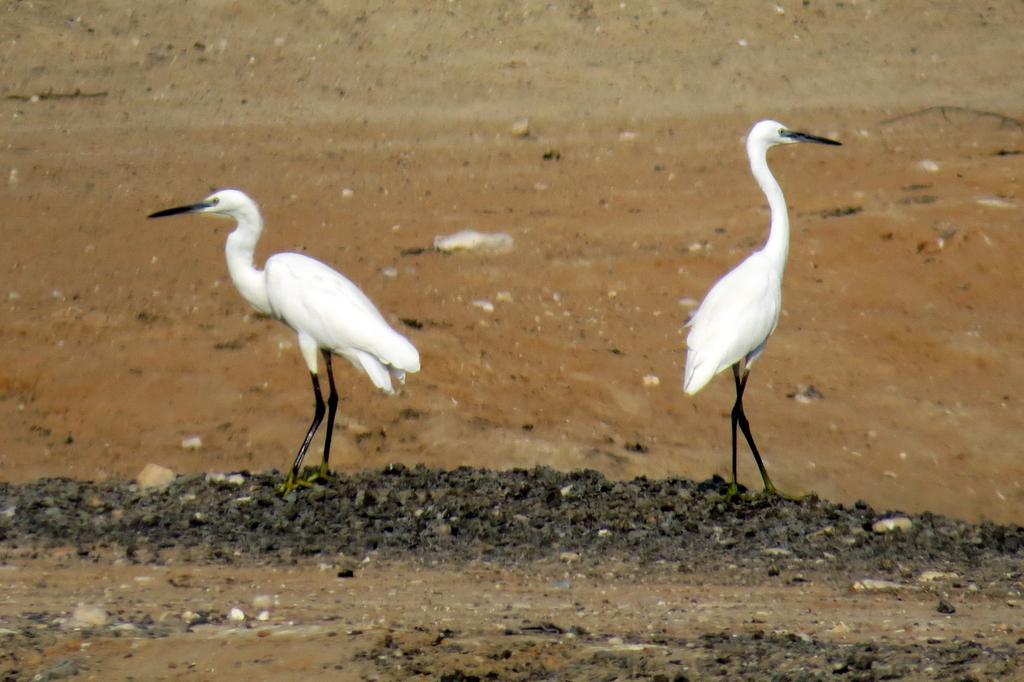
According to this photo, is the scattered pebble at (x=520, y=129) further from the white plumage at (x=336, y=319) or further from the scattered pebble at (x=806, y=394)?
the white plumage at (x=336, y=319)

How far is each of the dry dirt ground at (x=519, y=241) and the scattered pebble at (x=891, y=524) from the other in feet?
2.48

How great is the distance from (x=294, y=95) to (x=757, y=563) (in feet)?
29.0

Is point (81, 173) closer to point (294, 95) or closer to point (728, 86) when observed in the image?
point (294, 95)

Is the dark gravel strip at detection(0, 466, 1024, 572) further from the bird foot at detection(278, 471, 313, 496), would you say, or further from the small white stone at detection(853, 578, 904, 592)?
the small white stone at detection(853, 578, 904, 592)

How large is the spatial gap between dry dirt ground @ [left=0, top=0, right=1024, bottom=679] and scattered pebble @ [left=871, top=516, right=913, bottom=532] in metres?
0.76

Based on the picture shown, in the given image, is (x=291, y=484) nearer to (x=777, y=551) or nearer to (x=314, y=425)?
(x=314, y=425)

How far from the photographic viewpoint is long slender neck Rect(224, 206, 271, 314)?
8.69 metres

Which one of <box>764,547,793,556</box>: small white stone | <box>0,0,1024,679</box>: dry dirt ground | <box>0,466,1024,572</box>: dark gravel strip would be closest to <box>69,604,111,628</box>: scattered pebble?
<box>0,0,1024,679</box>: dry dirt ground

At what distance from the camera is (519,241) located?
11672 mm

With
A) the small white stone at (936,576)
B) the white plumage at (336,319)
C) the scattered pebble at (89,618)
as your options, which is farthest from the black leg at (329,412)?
the small white stone at (936,576)

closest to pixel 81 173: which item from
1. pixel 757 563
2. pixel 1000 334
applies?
pixel 1000 334

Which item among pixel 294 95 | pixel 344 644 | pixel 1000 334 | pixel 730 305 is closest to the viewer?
pixel 344 644

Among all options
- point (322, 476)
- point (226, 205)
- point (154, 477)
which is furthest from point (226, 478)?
point (226, 205)

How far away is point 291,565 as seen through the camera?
6.75 metres
